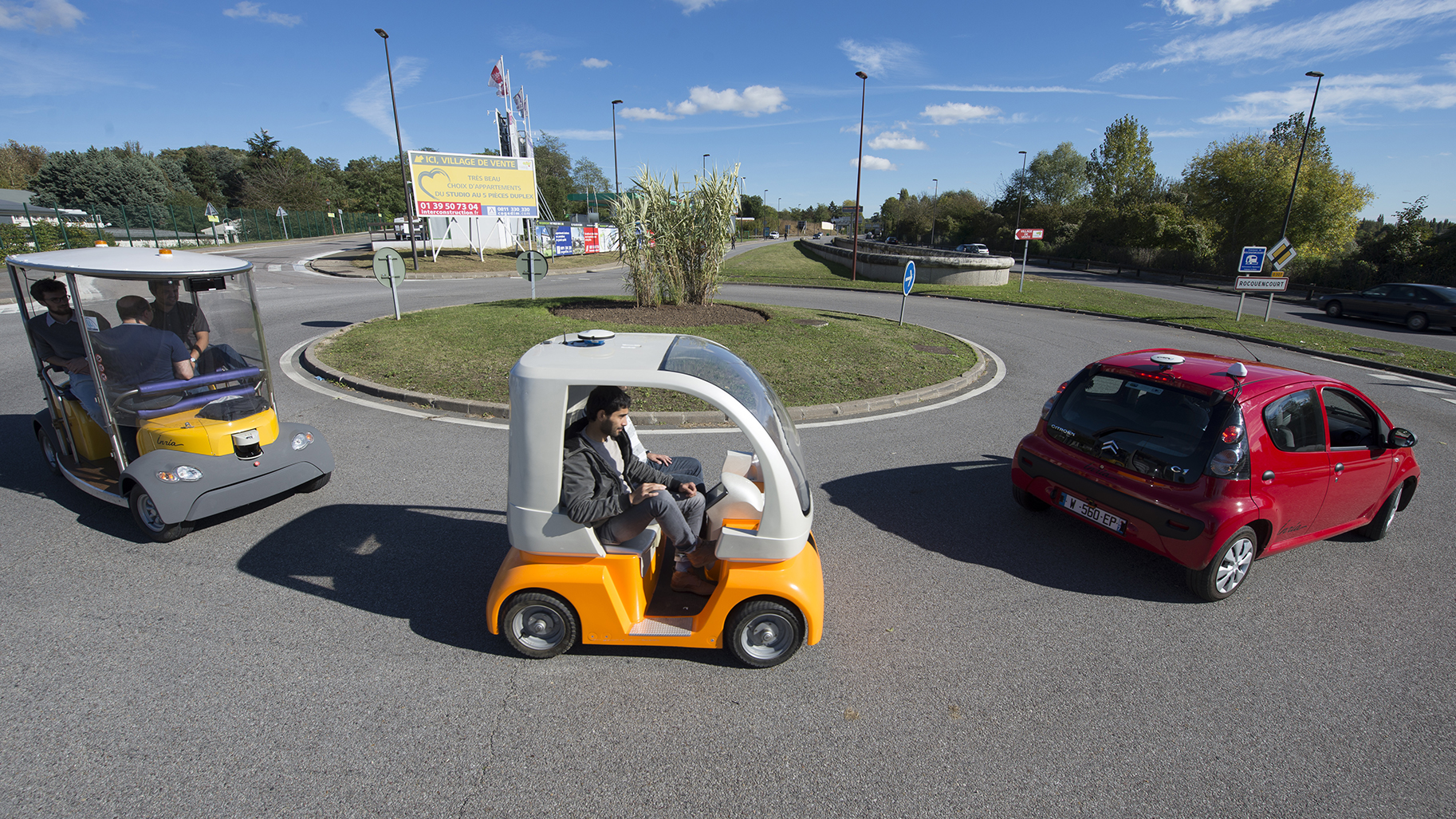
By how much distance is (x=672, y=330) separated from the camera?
11.7 meters

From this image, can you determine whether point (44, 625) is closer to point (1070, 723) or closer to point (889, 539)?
point (889, 539)

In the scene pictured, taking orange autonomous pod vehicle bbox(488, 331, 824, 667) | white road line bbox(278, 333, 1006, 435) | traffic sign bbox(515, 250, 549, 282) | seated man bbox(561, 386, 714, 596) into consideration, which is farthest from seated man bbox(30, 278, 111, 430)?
traffic sign bbox(515, 250, 549, 282)

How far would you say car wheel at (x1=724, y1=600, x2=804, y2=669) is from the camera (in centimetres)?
330

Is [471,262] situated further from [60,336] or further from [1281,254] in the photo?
[1281,254]

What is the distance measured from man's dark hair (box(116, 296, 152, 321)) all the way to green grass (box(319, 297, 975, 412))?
3233 mm

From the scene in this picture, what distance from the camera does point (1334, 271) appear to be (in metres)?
29.2

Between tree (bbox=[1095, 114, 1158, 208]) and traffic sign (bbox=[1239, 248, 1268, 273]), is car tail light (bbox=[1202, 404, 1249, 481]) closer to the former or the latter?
traffic sign (bbox=[1239, 248, 1268, 273])

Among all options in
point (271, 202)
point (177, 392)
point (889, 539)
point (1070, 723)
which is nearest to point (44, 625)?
point (177, 392)

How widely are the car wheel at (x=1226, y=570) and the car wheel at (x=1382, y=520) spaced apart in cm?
171

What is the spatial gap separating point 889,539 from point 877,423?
3.01 m

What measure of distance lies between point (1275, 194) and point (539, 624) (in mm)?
47393

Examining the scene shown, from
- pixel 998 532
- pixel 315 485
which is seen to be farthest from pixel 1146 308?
pixel 315 485

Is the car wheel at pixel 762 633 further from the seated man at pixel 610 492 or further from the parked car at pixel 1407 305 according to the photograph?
the parked car at pixel 1407 305

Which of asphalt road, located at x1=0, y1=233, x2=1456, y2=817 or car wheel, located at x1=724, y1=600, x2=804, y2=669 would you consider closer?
asphalt road, located at x1=0, y1=233, x2=1456, y2=817
